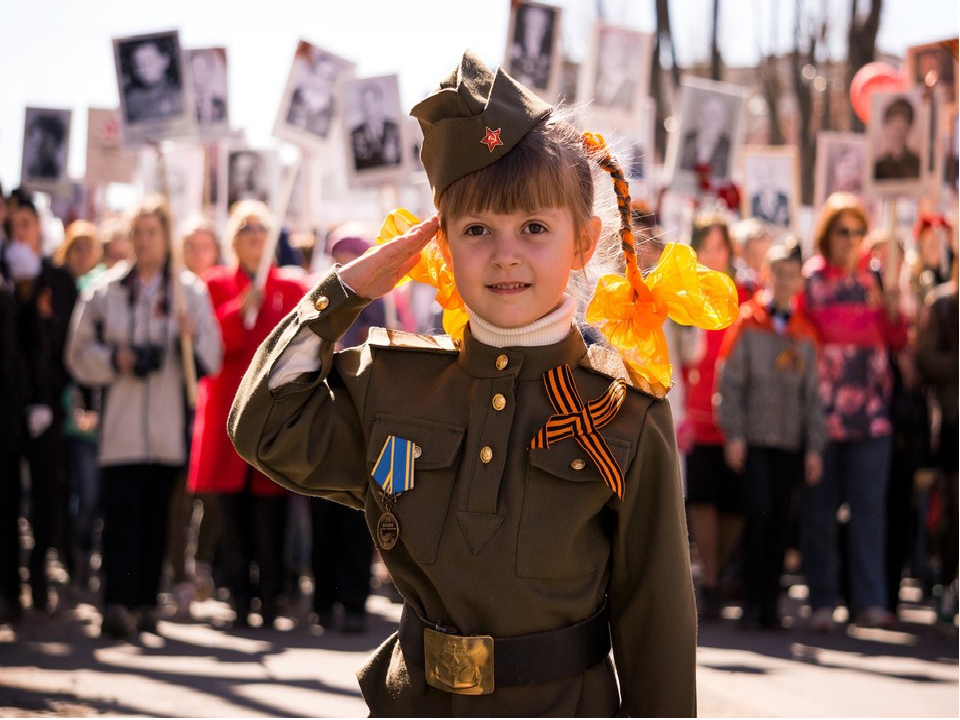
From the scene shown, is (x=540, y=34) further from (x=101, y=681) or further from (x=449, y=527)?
(x=449, y=527)

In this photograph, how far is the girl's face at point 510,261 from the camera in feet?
9.05

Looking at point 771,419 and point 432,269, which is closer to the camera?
point 432,269

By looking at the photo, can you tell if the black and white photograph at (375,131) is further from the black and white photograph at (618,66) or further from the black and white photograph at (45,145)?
the black and white photograph at (45,145)

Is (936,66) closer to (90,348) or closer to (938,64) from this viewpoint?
(938,64)

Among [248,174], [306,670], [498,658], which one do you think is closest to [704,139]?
[248,174]

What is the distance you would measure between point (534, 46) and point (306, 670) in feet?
17.6

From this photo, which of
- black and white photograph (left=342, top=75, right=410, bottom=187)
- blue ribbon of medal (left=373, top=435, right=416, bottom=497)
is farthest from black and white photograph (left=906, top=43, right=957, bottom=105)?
blue ribbon of medal (left=373, top=435, right=416, bottom=497)

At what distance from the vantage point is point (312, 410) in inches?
111

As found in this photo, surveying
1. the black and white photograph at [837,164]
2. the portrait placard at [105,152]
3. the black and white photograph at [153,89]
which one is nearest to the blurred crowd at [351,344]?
the black and white photograph at [153,89]

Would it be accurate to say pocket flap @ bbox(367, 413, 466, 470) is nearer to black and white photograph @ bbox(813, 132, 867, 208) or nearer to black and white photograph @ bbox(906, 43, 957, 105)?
black and white photograph @ bbox(906, 43, 957, 105)

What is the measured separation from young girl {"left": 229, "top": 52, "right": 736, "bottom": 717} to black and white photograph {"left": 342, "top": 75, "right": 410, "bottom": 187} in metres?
6.91

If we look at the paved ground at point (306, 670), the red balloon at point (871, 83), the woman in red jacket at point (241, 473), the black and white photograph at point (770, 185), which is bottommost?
the paved ground at point (306, 670)

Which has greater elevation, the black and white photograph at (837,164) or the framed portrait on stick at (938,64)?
the framed portrait on stick at (938,64)

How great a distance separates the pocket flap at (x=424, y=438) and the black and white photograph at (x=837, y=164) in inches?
358
